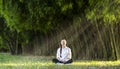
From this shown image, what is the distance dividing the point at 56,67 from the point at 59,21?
8.78 metres

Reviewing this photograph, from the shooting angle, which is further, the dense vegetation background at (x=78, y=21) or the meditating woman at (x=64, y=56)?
the dense vegetation background at (x=78, y=21)

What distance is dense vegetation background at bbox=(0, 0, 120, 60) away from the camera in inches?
630

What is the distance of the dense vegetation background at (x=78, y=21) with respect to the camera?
16000mm

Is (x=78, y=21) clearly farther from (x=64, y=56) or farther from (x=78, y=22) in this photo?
(x=64, y=56)

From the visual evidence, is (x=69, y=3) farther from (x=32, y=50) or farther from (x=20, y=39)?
(x=20, y=39)

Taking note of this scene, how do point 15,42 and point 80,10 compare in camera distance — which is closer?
point 80,10

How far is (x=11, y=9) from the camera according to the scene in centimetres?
1838

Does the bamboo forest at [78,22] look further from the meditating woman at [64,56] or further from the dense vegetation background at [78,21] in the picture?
the meditating woman at [64,56]

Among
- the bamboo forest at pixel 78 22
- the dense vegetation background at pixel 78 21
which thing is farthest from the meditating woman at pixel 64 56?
the dense vegetation background at pixel 78 21

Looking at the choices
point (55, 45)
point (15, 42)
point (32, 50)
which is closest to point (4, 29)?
point (15, 42)

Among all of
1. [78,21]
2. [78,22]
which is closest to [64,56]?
[78,21]

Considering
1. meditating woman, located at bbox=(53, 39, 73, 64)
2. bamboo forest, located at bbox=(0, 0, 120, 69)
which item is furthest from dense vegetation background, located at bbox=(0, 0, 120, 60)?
meditating woman, located at bbox=(53, 39, 73, 64)

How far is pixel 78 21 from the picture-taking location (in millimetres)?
17672

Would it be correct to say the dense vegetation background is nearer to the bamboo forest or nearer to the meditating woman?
the bamboo forest
